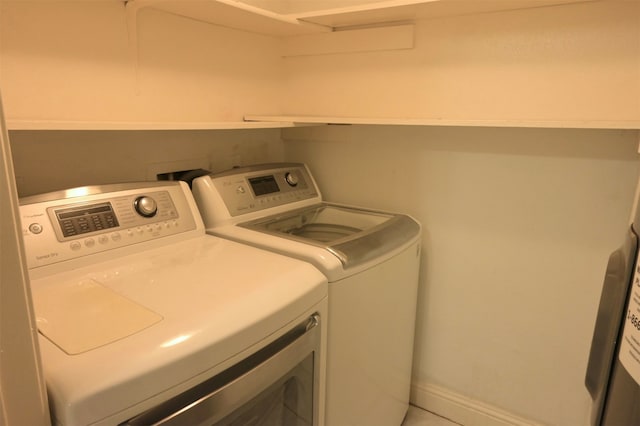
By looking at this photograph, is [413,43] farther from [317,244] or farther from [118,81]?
[118,81]

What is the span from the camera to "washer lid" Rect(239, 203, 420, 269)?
3.96 feet

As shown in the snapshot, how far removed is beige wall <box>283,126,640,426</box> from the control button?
1.17 metres

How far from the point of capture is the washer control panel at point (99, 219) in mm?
1020

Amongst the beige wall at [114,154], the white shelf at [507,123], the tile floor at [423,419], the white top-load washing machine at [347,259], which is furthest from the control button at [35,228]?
the tile floor at [423,419]

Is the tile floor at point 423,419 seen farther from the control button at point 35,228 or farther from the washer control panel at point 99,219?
the control button at point 35,228

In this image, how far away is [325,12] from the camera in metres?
1.52

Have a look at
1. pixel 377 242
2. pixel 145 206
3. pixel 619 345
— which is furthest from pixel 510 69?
pixel 145 206

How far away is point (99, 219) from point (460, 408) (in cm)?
157

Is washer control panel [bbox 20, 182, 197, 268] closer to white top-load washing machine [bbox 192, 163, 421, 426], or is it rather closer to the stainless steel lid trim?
white top-load washing machine [bbox 192, 163, 421, 426]

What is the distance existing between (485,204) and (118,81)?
A: 4.40 feet

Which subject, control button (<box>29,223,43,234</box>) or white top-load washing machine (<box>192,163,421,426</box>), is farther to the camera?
white top-load washing machine (<box>192,163,421,426</box>)

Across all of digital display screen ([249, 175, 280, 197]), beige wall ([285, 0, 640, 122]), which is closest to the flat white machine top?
digital display screen ([249, 175, 280, 197])

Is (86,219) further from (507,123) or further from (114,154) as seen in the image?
(507,123)

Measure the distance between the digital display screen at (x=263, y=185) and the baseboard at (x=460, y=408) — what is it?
3.56ft
